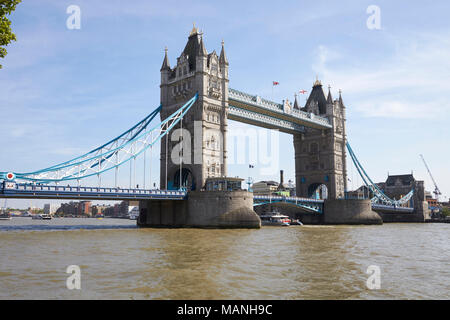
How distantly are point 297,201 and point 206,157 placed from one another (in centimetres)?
2347

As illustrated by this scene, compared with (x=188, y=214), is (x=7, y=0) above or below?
above

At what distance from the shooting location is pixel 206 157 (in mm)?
58438

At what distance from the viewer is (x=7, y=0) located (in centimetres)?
1302

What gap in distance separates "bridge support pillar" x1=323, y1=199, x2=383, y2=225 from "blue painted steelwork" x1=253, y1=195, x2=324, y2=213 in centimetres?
244

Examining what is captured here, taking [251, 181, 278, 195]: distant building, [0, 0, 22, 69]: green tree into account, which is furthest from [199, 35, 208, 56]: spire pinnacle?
[251, 181, 278, 195]: distant building

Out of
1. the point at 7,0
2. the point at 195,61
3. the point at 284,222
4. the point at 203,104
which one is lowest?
the point at 284,222

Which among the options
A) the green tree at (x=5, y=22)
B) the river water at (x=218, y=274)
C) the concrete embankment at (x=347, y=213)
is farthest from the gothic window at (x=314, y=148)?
the green tree at (x=5, y=22)

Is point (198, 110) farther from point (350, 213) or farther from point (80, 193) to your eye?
point (350, 213)

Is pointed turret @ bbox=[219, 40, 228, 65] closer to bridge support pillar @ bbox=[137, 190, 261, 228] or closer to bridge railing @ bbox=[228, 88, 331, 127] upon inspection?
bridge railing @ bbox=[228, 88, 331, 127]

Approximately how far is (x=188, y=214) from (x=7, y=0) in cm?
4181

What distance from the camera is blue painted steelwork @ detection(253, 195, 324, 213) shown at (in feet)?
210
